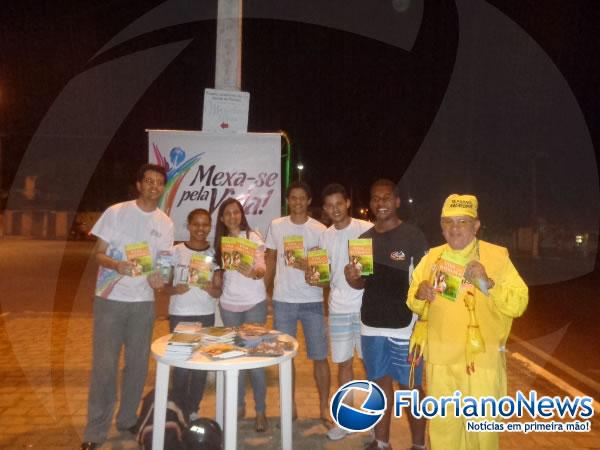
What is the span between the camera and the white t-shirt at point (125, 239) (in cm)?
409

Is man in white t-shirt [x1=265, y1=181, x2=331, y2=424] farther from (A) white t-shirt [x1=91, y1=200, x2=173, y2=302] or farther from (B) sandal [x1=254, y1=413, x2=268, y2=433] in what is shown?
(A) white t-shirt [x1=91, y1=200, x2=173, y2=302]

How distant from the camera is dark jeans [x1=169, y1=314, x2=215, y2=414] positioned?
432cm

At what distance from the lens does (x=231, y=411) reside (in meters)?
3.18

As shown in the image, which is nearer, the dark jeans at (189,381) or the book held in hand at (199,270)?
the book held in hand at (199,270)

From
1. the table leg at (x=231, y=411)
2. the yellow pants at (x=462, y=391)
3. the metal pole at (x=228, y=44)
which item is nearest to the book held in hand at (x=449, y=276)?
the yellow pants at (x=462, y=391)

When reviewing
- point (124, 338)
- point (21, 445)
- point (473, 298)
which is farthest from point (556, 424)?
point (21, 445)

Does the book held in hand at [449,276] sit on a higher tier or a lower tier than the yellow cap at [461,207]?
lower

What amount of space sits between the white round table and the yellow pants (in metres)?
1.02

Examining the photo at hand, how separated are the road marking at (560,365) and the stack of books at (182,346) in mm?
5083

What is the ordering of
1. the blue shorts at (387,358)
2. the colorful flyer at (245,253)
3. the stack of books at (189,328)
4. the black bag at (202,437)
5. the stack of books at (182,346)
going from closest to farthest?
the stack of books at (182,346), the black bag at (202,437), the stack of books at (189,328), the blue shorts at (387,358), the colorful flyer at (245,253)

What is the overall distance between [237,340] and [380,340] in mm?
1165

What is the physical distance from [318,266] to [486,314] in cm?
148

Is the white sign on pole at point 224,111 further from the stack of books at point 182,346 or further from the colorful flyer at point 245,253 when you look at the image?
the stack of books at point 182,346

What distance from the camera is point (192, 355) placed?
338cm
